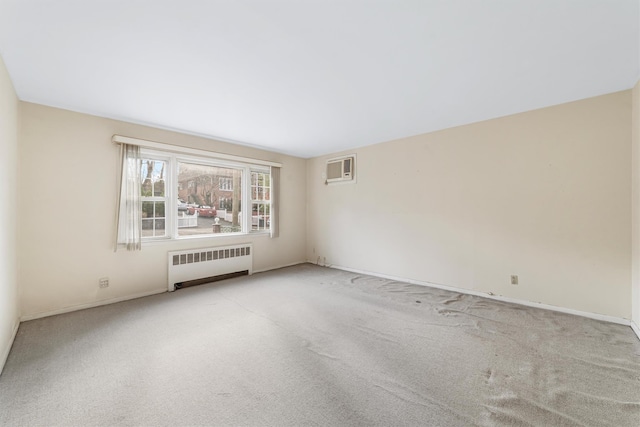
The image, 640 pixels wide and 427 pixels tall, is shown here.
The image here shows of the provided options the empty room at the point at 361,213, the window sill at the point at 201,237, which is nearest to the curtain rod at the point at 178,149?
the empty room at the point at 361,213

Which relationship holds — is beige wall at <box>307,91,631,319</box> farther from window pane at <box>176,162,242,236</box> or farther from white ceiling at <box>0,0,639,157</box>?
window pane at <box>176,162,242,236</box>

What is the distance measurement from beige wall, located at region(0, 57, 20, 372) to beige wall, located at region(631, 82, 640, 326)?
5.50 m

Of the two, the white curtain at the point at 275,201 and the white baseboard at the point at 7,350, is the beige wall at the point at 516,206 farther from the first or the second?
the white baseboard at the point at 7,350

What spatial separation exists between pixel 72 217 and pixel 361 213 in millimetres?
4113

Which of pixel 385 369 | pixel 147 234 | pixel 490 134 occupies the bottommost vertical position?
pixel 385 369

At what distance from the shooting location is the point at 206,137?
406 centimetres

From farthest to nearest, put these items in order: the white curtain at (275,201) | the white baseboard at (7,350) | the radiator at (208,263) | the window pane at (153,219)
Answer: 1. the white curtain at (275,201)
2. the radiator at (208,263)
3. the window pane at (153,219)
4. the white baseboard at (7,350)

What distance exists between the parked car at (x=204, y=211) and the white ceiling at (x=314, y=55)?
4.87 ft

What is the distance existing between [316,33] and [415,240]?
325cm

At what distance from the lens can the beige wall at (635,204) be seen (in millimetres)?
2393

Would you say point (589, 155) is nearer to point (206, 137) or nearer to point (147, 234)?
point (206, 137)

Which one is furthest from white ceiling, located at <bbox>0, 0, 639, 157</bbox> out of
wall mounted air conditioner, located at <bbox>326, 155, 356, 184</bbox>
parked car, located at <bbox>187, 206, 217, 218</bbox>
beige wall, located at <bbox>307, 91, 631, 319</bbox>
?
wall mounted air conditioner, located at <bbox>326, 155, 356, 184</bbox>

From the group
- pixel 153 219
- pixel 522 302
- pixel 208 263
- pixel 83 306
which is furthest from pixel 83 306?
pixel 522 302

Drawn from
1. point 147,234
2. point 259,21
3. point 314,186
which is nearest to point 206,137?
point 147,234
